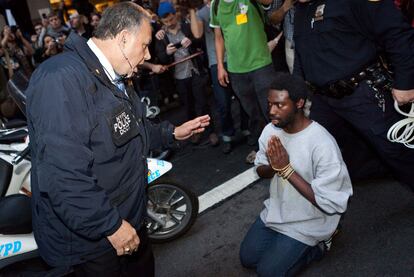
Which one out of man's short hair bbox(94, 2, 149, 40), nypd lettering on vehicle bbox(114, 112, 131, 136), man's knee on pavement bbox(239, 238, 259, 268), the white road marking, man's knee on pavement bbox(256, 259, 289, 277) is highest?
man's short hair bbox(94, 2, 149, 40)

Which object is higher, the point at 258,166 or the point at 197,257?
the point at 258,166

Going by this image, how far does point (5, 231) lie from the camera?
254 centimetres

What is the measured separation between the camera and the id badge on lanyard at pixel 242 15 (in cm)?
426

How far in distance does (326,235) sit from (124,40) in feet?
5.78

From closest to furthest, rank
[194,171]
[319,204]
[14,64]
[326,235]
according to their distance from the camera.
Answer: [319,204] < [326,235] < [194,171] < [14,64]

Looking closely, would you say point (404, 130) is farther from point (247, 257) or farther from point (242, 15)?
point (242, 15)

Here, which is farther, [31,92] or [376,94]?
[376,94]

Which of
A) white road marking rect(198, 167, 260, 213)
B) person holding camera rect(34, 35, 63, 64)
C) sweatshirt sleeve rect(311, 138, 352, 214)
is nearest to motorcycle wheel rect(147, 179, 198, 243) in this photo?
white road marking rect(198, 167, 260, 213)

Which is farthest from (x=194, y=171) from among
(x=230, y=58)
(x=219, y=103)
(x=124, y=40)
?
(x=124, y=40)

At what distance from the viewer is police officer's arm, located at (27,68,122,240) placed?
5.58 ft

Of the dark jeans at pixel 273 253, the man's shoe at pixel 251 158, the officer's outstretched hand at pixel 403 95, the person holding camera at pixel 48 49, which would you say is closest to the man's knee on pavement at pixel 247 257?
the dark jeans at pixel 273 253

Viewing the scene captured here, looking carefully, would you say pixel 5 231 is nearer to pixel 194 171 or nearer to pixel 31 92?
pixel 31 92

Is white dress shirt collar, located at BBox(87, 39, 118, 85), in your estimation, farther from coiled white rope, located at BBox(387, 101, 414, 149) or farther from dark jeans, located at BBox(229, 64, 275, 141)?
dark jeans, located at BBox(229, 64, 275, 141)

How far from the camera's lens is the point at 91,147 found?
72.9 inches
